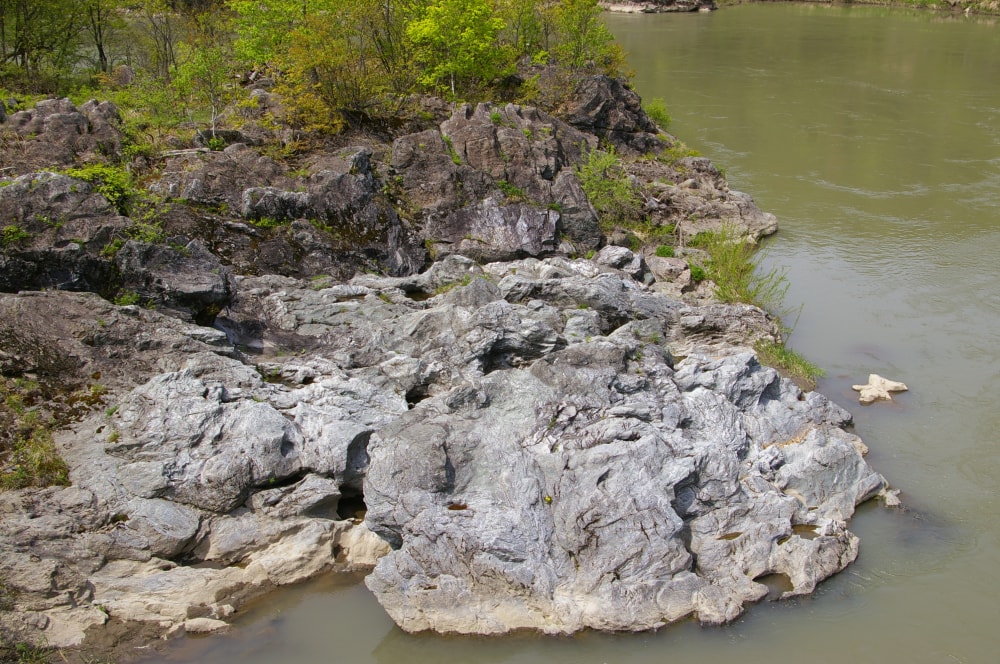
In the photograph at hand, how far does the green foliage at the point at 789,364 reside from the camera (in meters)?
15.6

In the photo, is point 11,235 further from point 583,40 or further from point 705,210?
point 583,40

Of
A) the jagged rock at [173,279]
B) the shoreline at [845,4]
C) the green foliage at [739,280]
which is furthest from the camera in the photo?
the shoreline at [845,4]

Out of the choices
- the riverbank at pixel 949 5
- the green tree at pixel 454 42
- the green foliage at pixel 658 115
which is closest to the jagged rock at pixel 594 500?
the green tree at pixel 454 42

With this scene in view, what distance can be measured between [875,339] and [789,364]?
291 cm

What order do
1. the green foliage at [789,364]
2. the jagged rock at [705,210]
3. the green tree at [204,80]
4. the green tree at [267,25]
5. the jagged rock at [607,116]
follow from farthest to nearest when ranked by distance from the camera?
the jagged rock at [607,116] < the green tree at [267,25] < the jagged rock at [705,210] < the green tree at [204,80] < the green foliage at [789,364]

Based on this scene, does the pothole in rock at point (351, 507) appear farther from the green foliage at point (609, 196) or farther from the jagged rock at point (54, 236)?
the green foliage at point (609, 196)

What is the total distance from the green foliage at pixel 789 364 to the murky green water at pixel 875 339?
341mm

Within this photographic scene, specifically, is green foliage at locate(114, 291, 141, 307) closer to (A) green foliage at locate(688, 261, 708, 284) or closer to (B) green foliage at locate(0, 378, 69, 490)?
(B) green foliage at locate(0, 378, 69, 490)

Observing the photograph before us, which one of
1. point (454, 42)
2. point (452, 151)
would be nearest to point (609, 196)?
point (452, 151)

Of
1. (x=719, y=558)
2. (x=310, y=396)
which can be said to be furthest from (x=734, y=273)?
(x=310, y=396)

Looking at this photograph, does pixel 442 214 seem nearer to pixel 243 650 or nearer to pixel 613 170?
pixel 613 170

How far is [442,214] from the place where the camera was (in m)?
19.8

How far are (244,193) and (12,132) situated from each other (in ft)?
20.3

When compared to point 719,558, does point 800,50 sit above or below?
above
